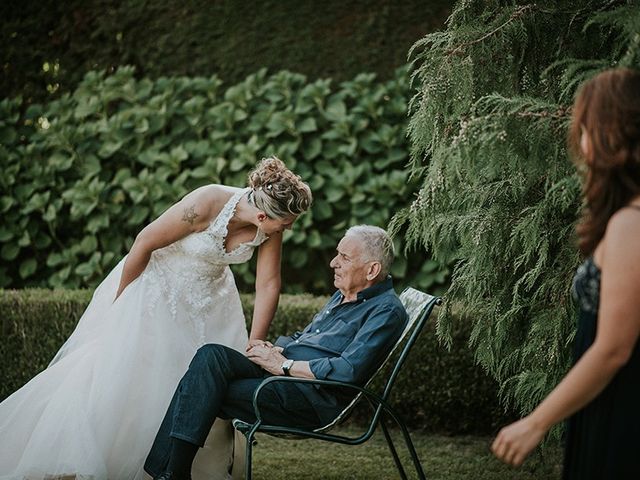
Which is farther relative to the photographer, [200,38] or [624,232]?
[200,38]

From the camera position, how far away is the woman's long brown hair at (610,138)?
85.0 inches

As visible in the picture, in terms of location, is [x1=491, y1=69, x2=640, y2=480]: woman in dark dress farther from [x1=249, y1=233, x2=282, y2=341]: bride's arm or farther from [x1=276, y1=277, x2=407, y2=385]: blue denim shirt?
[x1=249, y1=233, x2=282, y2=341]: bride's arm

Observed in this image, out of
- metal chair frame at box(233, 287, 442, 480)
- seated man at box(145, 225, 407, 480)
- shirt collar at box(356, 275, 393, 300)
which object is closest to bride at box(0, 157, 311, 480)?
seated man at box(145, 225, 407, 480)

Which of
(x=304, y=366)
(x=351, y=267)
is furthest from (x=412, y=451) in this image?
(x=351, y=267)

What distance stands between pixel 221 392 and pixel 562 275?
4.61 ft

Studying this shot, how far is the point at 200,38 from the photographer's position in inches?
283

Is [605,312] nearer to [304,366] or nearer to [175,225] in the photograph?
[304,366]

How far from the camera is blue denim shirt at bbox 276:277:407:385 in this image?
12.0 feet

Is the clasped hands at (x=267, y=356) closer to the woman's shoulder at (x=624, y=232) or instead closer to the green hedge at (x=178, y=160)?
the woman's shoulder at (x=624, y=232)

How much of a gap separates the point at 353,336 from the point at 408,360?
1714 mm

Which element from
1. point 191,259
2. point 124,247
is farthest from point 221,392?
point 124,247

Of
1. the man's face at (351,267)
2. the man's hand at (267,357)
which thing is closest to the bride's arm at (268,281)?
the man's hand at (267,357)

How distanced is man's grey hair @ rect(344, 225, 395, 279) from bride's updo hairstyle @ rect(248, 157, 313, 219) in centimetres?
26

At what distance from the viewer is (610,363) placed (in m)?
2.06
